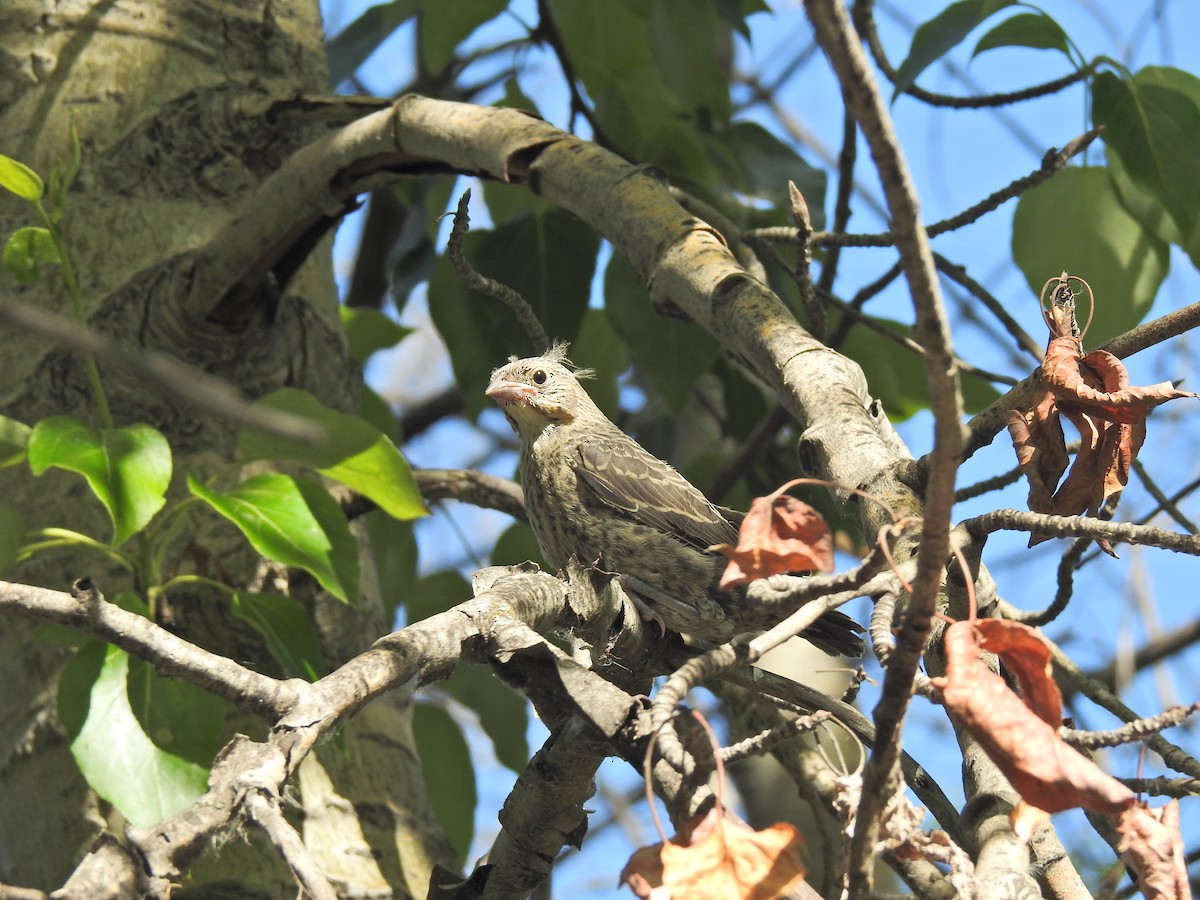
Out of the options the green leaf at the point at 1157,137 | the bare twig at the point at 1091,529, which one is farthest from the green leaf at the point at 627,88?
the bare twig at the point at 1091,529

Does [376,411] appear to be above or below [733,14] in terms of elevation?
below

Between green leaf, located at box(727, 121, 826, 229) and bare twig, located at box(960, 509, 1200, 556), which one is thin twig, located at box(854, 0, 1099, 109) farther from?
bare twig, located at box(960, 509, 1200, 556)

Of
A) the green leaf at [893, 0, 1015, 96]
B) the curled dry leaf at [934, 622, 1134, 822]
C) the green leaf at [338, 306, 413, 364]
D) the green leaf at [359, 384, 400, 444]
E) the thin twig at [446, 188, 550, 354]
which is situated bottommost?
the curled dry leaf at [934, 622, 1134, 822]

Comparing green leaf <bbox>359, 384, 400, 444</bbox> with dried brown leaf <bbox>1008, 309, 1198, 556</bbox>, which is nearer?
dried brown leaf <bbox>1008, 309, 1198, 556</bbox>

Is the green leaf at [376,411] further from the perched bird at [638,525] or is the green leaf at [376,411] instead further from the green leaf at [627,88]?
the green leaf at [627,88]

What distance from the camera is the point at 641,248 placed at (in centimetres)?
248

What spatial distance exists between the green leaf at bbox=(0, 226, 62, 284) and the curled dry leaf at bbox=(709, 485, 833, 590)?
1.67 m

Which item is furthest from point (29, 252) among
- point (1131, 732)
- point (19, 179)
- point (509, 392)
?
point (1131, 732)

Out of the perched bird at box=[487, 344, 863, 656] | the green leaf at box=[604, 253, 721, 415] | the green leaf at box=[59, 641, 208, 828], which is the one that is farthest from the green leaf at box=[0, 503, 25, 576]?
the green leaf at box=[604, 253, 721, 415]

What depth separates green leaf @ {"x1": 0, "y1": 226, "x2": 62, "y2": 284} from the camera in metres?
2.30

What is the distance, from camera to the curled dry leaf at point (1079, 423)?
1503 millimetres

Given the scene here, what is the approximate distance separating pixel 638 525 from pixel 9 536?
1479 millimetres

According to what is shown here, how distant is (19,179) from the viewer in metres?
2.18

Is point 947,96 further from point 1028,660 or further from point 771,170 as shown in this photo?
point 1028,660
